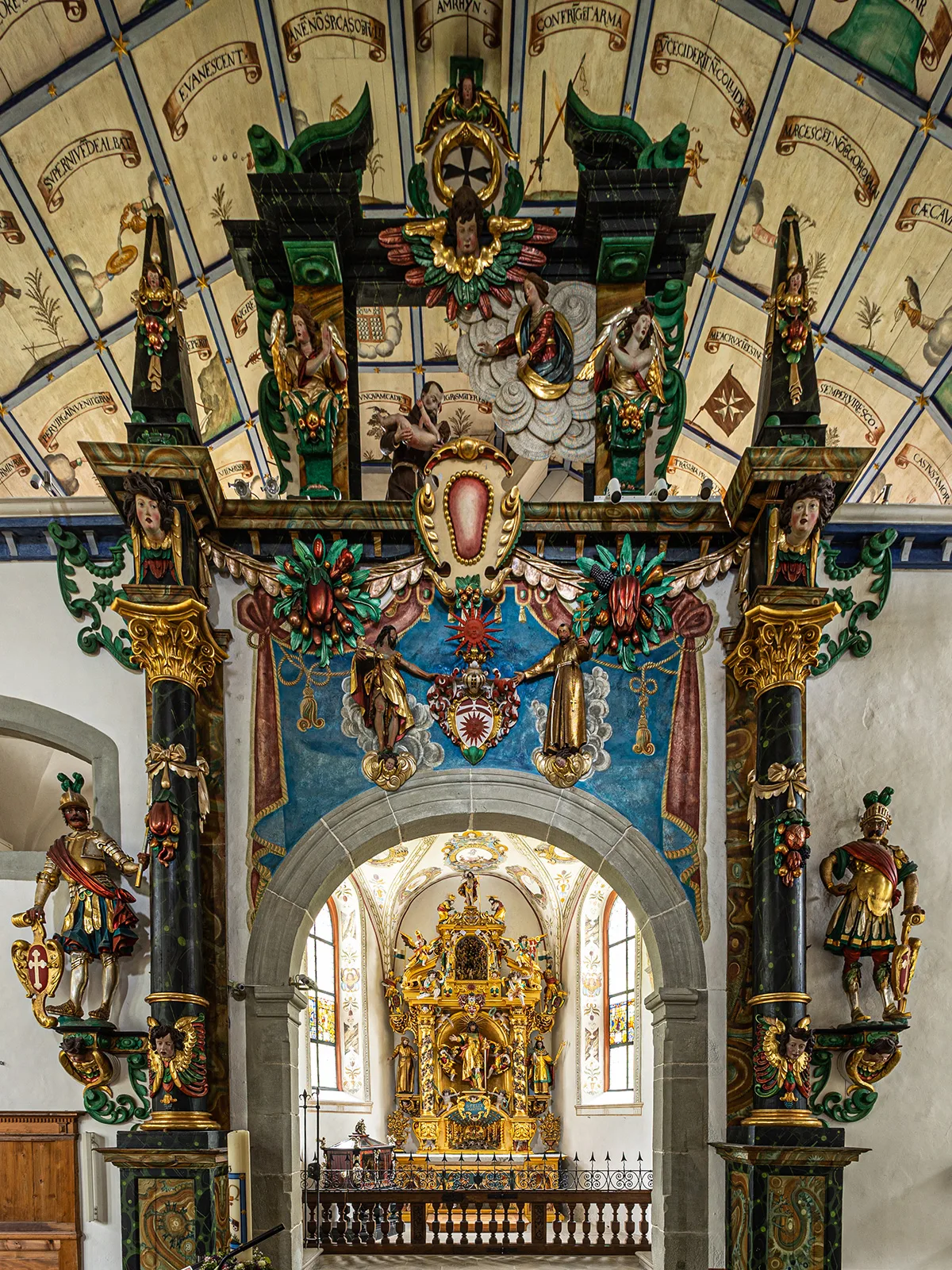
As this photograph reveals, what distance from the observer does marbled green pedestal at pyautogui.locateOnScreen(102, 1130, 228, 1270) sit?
26.6 feet

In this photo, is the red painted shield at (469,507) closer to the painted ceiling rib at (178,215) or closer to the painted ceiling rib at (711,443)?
the painted ceiling rib at (178,215)

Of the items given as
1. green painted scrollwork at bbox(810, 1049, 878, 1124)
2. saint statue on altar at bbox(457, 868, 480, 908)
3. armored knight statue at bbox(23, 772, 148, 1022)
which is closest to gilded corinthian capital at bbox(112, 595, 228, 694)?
armored knight statue at bbox(23, 772, 148, 1022)

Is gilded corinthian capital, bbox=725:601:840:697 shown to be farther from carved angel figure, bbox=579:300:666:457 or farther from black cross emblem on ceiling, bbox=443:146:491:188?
black cross emblem on ceiling, bbox=443:146:491:188

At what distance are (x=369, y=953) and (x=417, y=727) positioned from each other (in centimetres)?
1182

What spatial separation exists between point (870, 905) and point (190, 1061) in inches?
176

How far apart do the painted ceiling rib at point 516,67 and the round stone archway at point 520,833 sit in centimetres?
523

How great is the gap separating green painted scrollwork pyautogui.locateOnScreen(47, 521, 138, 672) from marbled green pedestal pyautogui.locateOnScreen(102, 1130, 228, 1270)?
3.14m

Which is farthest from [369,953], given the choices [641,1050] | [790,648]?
[790,648]

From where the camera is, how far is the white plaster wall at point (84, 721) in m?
8.83

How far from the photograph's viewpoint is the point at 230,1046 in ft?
28.8

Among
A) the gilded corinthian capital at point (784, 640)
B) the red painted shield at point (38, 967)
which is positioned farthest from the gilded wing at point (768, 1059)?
the red painted shield at point (38, 967)

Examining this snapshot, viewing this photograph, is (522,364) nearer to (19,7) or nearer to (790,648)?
(790,648)

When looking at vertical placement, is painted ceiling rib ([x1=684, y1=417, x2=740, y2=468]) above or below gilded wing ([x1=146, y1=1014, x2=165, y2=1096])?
above

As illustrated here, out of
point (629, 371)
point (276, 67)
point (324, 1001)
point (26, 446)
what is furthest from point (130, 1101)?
point (324, 1001)
